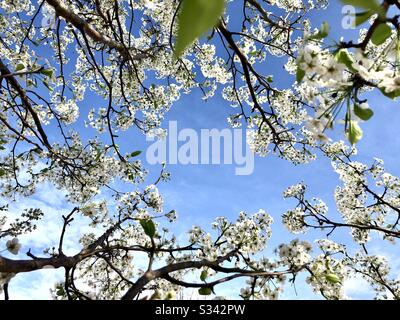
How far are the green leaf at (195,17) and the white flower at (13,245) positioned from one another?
110 inches

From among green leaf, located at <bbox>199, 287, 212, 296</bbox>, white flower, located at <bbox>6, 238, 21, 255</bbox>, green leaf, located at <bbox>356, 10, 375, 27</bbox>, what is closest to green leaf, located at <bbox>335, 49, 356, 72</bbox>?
green leaf, located at <bbox>356, 10, 375, 27</bbox>

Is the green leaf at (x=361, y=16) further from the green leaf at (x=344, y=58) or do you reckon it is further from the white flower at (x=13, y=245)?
the white flower at (x=13, y=245)

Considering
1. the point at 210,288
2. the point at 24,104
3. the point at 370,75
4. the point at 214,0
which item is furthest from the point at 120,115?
the point at 214,0

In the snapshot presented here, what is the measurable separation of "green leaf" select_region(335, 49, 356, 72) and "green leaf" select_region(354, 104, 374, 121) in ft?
0.49

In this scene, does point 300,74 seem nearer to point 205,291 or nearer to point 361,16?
point 361,16

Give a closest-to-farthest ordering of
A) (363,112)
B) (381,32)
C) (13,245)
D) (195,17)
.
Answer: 1. (195,17)
2. (381,32)
3. (363,112)
4. (13,245)

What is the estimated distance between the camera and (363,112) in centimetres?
133

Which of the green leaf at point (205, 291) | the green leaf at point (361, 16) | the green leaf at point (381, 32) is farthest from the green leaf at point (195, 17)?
the green leaf at point (205, 291)

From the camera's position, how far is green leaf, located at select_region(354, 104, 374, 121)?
51.9 inches

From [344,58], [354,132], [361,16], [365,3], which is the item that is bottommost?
[365,3]

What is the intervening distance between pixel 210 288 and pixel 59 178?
510 centimetres

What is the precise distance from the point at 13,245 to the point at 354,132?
242 centimetres

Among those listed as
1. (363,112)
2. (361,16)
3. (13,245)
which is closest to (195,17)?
(361,16)

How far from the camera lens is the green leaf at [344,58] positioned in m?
1.37
